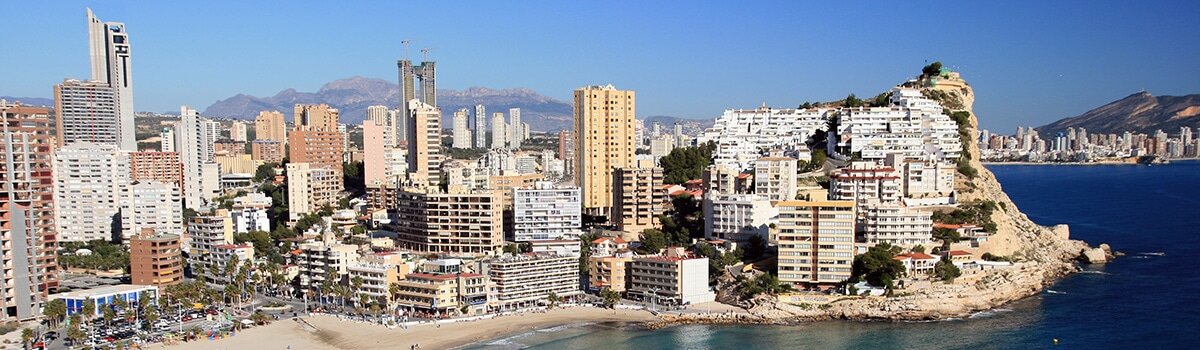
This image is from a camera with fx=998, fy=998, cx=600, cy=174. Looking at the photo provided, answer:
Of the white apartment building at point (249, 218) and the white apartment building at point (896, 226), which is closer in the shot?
the white apartment building at point (896, 226)

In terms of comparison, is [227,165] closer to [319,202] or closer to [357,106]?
[319,202]

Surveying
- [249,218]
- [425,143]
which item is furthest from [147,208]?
[425,143]

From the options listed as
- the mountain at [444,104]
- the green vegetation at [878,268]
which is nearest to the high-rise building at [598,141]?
the green vegetation at [878,268]

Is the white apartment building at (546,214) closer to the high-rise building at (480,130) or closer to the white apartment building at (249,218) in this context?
the white apartment building at (249,218)

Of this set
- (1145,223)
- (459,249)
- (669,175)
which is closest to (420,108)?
(669,175)

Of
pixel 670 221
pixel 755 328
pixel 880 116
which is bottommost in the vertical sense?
pixel 755 328

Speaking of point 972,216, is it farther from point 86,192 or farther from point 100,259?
point 86,192
